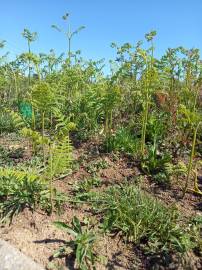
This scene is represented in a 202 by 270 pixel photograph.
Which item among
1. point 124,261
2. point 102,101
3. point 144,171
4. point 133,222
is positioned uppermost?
point 102,101

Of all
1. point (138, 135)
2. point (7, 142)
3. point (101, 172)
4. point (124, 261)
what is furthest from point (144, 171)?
point (7, 142)

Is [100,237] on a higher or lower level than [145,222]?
lower

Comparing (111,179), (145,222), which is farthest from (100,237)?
(111,179)

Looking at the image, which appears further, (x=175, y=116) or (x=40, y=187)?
(x=175, y=116)

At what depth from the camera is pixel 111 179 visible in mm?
4270

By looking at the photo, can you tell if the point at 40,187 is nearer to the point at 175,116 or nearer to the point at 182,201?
the point at 182,201

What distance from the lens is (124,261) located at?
3.03 m

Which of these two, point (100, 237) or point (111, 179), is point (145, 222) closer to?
point (100, 237)

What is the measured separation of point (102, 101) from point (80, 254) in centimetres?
265

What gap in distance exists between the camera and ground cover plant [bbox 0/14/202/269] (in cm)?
308

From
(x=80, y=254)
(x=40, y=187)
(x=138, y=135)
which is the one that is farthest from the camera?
(x=138, y=135)

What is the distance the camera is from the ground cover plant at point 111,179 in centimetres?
308

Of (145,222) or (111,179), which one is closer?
(145,222)

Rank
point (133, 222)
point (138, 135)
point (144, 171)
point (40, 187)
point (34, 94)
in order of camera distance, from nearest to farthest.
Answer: point (133, 222)
point (40, 187)
point (34, 94)
point (144, 171)
point (138, 135)
